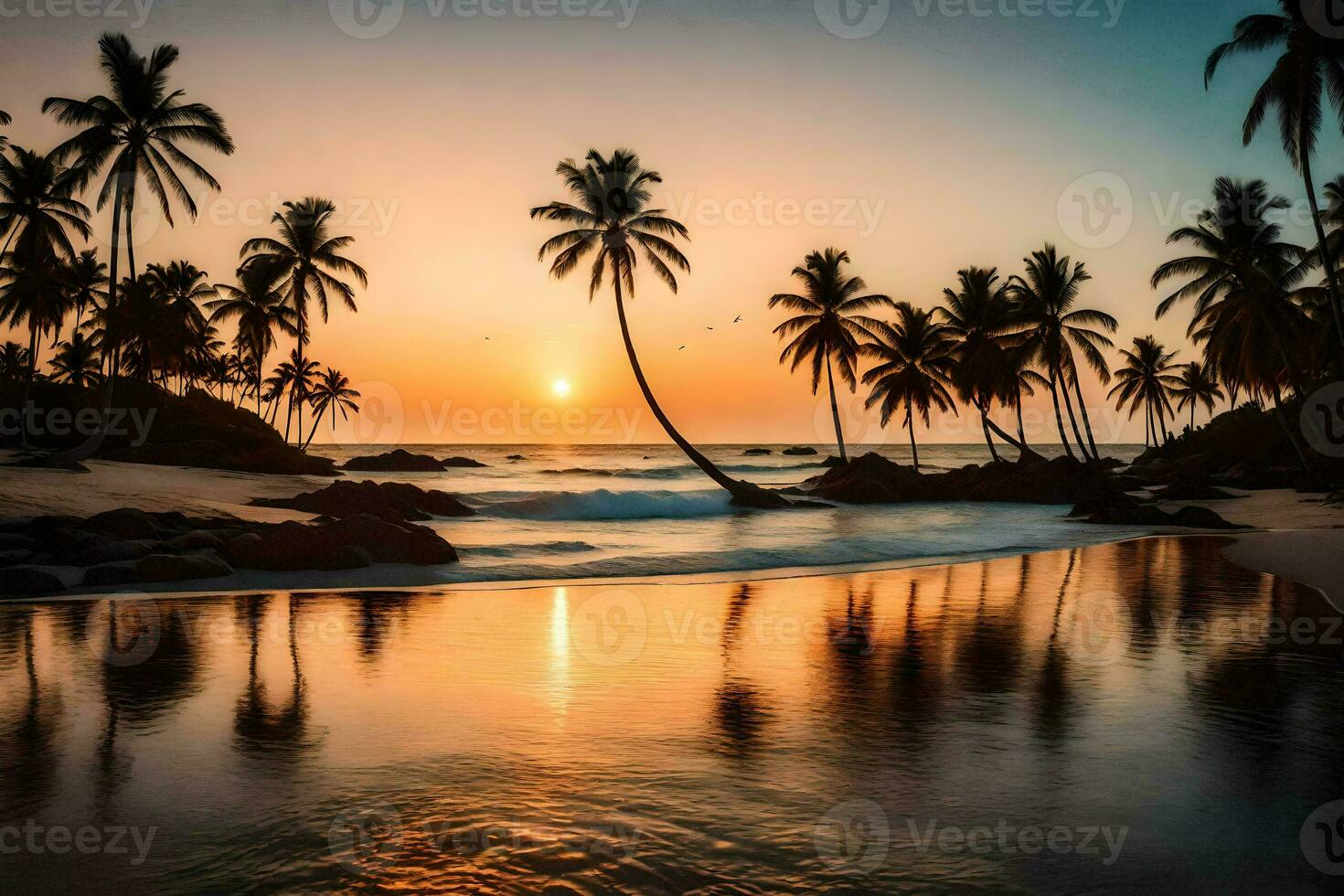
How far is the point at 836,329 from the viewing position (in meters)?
48.5

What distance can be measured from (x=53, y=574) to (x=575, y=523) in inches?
804

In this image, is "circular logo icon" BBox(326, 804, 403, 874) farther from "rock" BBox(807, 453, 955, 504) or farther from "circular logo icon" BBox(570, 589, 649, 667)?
"rock" BBox(807, 453, 955, 504)

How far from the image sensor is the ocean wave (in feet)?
121

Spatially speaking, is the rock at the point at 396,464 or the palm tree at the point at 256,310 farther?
the rock at the point at 396,464

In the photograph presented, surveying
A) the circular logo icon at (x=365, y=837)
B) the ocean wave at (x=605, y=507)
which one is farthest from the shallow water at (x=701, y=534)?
the circular logo icon at (x=365, y=837)

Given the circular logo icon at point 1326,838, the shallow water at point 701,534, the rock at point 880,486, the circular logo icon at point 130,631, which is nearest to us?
the circular logo icon at point 1326,838

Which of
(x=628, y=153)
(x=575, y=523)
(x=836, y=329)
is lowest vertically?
(x=575, y=523)

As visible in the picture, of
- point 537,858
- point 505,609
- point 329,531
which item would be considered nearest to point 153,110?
point 329,531

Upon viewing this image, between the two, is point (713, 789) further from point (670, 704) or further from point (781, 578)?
point (781, 578)

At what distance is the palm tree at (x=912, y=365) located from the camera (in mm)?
51250

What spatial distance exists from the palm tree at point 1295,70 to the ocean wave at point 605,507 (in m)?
23.5

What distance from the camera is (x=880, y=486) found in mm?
44719

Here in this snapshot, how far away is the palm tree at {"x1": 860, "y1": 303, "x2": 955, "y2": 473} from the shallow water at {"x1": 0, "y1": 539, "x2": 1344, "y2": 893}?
40839 mm

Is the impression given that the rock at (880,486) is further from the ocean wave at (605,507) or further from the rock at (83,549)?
the rock at (83,549)
